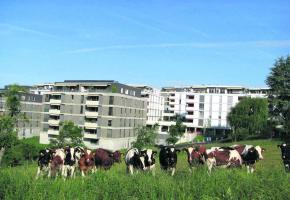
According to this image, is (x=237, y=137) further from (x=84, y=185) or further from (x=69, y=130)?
(x=84, y=185)

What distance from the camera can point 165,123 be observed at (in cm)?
10756

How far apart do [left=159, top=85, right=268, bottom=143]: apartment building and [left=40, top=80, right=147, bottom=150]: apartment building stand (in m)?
21.2

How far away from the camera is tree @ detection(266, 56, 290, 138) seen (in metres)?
58.9

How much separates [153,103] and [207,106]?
1480 cm

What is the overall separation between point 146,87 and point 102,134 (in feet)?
132

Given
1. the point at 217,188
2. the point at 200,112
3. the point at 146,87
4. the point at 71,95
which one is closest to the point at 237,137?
the point at 71,95

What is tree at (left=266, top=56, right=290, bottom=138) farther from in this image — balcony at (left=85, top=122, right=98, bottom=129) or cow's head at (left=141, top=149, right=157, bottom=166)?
cow's head at (left=141, top=149, right=157, bottom=166)

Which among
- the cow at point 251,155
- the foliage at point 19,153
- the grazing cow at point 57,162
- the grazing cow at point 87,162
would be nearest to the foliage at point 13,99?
the foliage at point 19,153

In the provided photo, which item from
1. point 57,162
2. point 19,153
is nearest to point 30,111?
point 19,153

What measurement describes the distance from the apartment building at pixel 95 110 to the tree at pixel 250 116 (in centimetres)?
2000

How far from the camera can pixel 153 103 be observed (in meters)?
114

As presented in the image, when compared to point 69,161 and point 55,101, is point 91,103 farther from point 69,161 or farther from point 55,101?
point 69,161

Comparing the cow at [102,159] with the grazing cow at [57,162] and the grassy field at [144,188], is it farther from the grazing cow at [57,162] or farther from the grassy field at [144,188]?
the grassy field at [144,188]

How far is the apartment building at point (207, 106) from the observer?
107 m
